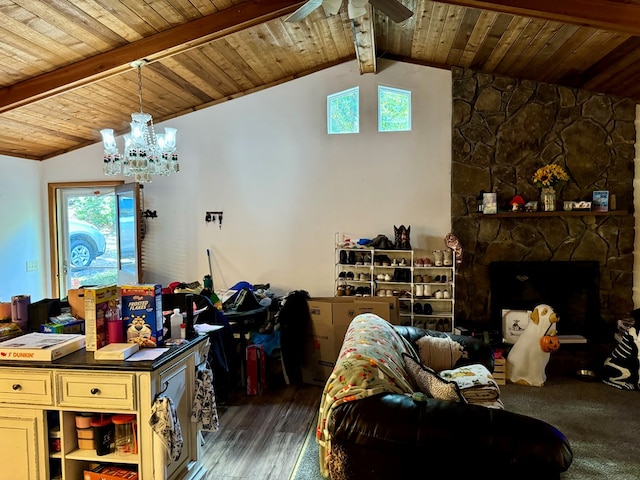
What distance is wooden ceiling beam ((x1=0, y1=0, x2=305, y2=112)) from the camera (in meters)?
3.32

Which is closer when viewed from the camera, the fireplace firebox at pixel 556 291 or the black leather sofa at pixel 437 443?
the black leather sofa at pixel 437 443

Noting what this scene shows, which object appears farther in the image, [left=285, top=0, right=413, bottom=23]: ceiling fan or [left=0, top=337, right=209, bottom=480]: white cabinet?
[left=285, top=0, right=413, bottom=23]: ceiling fan

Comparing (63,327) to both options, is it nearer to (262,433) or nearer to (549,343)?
(262,433)

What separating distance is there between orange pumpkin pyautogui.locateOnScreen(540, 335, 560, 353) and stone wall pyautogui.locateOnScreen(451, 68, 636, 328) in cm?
91

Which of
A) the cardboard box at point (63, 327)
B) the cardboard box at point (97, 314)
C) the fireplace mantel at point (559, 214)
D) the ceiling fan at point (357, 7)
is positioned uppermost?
the ceiling fan at point (357, 7)

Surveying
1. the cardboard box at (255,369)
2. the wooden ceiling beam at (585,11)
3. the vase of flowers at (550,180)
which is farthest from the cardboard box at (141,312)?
the vase of flowers at (550,180)

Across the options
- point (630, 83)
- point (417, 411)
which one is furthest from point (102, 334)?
point (630, 83)

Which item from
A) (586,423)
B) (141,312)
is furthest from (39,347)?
(586,423)

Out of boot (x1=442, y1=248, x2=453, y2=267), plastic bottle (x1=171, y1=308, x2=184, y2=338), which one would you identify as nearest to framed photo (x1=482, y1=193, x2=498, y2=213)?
boot (x1=442, y1=248, x2=453, y2=267)

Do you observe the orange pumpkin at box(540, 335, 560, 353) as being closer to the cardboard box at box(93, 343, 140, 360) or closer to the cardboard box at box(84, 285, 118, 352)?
the cardboard box at box(93, 343, 140, 360)

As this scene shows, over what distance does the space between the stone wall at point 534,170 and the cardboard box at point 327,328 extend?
1.29 meters

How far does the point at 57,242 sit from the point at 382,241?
13.5 ft

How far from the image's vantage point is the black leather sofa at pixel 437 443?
1.70m

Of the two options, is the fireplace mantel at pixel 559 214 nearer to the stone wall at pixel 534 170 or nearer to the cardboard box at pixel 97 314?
the stone wall at pixel 534 170
